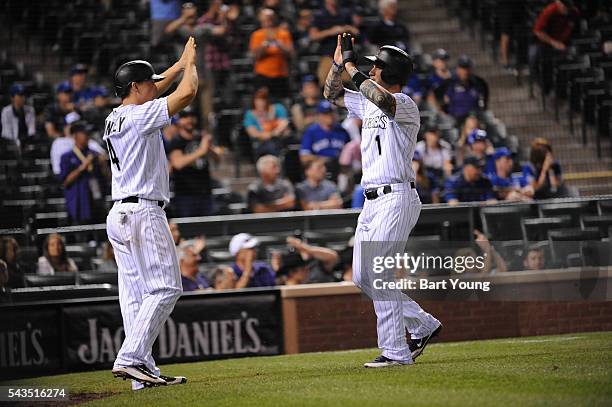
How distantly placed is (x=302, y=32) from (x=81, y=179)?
190 inches

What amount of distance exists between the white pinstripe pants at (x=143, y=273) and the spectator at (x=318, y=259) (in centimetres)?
404

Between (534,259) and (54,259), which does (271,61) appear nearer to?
(54,259)

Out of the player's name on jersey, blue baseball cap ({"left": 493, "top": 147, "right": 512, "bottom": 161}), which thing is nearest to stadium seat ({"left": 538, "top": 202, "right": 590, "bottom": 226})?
the player's name on jersey

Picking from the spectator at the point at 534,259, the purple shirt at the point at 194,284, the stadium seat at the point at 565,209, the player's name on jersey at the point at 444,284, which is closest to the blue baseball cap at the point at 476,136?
the stadium seat at the point at 565,209

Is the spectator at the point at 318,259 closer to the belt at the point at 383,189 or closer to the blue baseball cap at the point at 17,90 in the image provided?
the belt at the point at 383,189

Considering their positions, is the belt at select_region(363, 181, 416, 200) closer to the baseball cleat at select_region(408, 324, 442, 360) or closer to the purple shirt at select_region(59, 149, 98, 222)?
the baseball cleat at select_region(408, 324, 442, 360)

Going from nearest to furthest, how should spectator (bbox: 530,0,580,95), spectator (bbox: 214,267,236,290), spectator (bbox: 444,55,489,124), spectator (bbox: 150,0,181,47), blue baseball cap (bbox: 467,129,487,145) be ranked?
1. spectator (bbox: 214,267,236,290)
2. blue baseball cap (bbox: 467,129,487,145)
3. spectator (bbox: 444,55,489,124)
4. spectator (bbox: 150,0,181,47)
5. spectator (bbox: 530,0,580,95)

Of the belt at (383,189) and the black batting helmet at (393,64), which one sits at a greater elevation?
the black batting helmet at (393,64)

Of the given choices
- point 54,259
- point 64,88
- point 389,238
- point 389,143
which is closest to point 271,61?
point 64,88

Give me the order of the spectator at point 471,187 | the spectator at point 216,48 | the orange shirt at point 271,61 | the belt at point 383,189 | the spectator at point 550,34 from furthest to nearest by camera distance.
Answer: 1. the spectator at point 550,34
2. the orange shirt at point 271,61
3. the spectator at point 216,48
4. the spectator at point 471,187
5. the belt at point 383,189

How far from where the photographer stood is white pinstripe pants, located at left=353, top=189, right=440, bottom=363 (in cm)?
776

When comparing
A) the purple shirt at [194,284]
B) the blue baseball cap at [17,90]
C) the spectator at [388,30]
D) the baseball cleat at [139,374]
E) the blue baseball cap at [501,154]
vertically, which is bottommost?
the baseball cleat at [139,374]

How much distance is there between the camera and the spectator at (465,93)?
14.9 m

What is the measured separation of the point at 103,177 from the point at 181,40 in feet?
10.7
